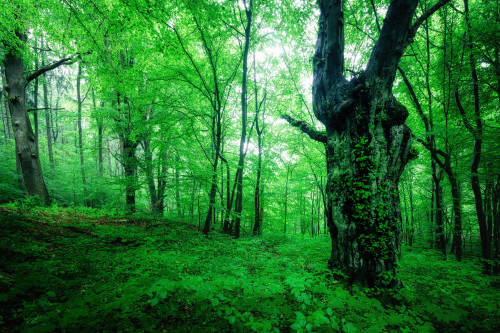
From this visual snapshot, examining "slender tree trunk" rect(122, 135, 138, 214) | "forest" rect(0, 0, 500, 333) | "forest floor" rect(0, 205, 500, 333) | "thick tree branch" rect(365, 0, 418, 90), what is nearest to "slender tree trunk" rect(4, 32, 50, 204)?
"forest" rect(0, 0, 500, 333)

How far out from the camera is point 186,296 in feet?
8.08

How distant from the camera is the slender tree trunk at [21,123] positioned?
22.6 feet

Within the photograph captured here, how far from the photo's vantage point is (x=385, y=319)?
98.0 inches

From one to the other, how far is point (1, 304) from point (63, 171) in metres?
15.0

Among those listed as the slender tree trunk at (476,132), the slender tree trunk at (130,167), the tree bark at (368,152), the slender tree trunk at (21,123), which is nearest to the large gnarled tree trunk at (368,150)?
the tree bark at (368,152)

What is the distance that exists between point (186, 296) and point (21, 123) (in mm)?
9841

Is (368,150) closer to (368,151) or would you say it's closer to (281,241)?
(368,151)

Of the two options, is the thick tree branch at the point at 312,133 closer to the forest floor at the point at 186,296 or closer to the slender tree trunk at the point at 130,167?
the forest floor at the point at 186,296

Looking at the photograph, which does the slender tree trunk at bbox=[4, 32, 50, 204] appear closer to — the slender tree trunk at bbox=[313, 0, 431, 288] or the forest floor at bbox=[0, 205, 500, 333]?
the forest floor at bbox=[0, 205, 500, 333]

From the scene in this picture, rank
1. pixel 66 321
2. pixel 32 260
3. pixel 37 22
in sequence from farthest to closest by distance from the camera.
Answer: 1. pixel 37 22
2. pixel 32 260
3. pixel 66 321

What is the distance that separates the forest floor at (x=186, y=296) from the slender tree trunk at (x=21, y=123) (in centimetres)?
449

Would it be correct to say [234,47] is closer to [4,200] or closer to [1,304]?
[1,304]

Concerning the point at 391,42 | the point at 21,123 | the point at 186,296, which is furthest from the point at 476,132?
the point at 21,123

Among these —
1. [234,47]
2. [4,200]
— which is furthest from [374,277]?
[4,200]
